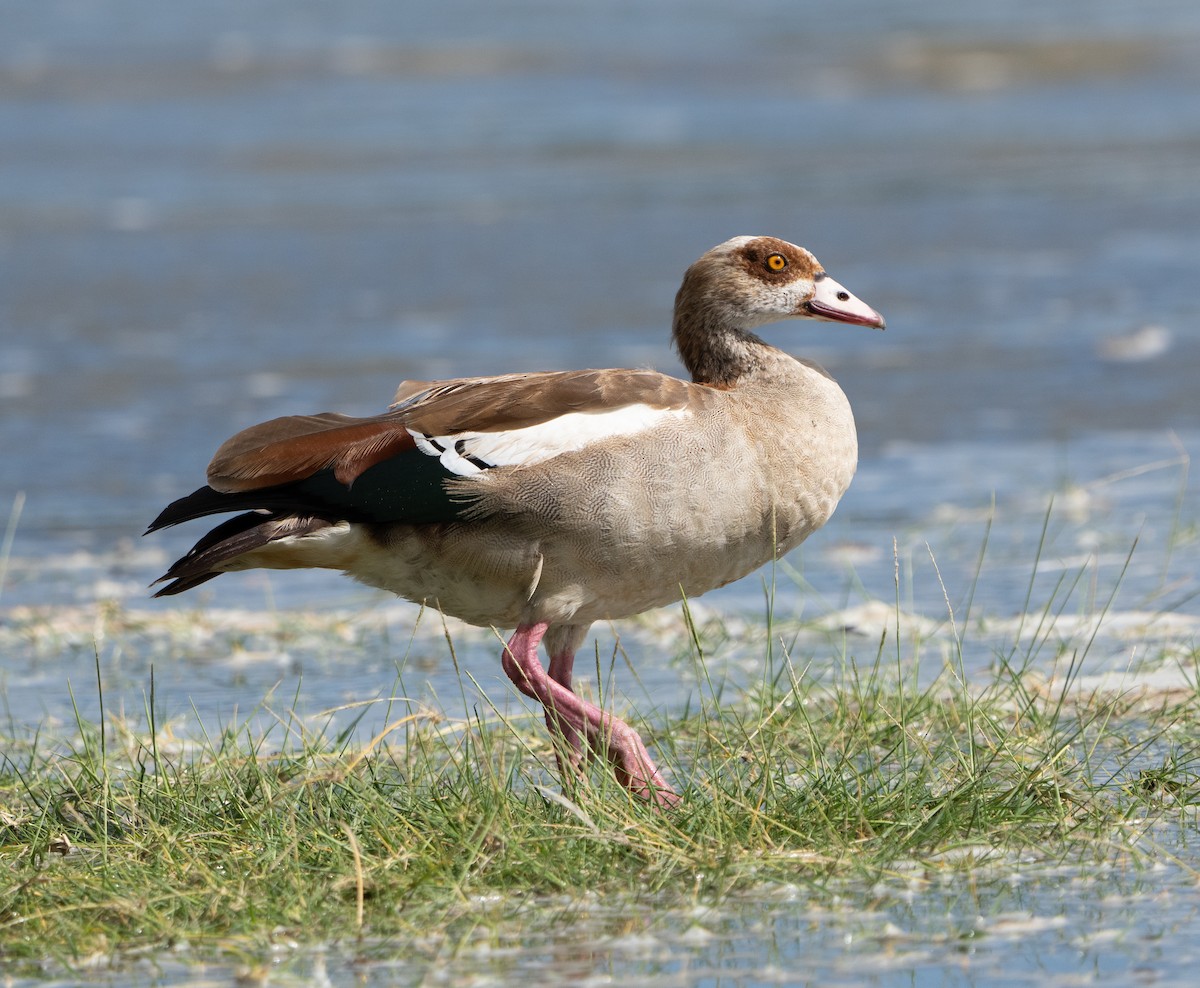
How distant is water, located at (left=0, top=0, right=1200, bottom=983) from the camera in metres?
6.88

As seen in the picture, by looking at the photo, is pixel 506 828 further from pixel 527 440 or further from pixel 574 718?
pixel 527 440

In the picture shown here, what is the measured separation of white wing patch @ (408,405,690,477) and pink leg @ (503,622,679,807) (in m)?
0.44

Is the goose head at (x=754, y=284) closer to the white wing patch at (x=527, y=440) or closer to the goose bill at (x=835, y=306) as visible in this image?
the goose bill at (x=835, y=306)

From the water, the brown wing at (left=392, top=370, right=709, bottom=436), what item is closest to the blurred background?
the water

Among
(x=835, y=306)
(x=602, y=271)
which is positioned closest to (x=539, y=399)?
(x=835, y=306)

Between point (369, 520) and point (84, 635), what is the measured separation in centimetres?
207

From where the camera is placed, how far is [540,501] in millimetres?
4645

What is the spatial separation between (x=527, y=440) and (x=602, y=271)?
320 inches

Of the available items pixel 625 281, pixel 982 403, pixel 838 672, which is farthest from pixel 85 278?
pixel 838 672

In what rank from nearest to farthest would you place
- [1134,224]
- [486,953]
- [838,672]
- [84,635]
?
[486,953] < [838,672] < [84,635] < [1134,224]

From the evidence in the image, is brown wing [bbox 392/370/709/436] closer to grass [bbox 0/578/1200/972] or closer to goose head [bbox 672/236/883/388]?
goose head [bbox 672/236/883/388]

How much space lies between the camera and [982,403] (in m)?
9.42

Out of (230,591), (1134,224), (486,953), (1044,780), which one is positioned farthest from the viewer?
(1134,224)

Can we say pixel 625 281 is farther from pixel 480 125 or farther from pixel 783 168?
pixel 480 125
